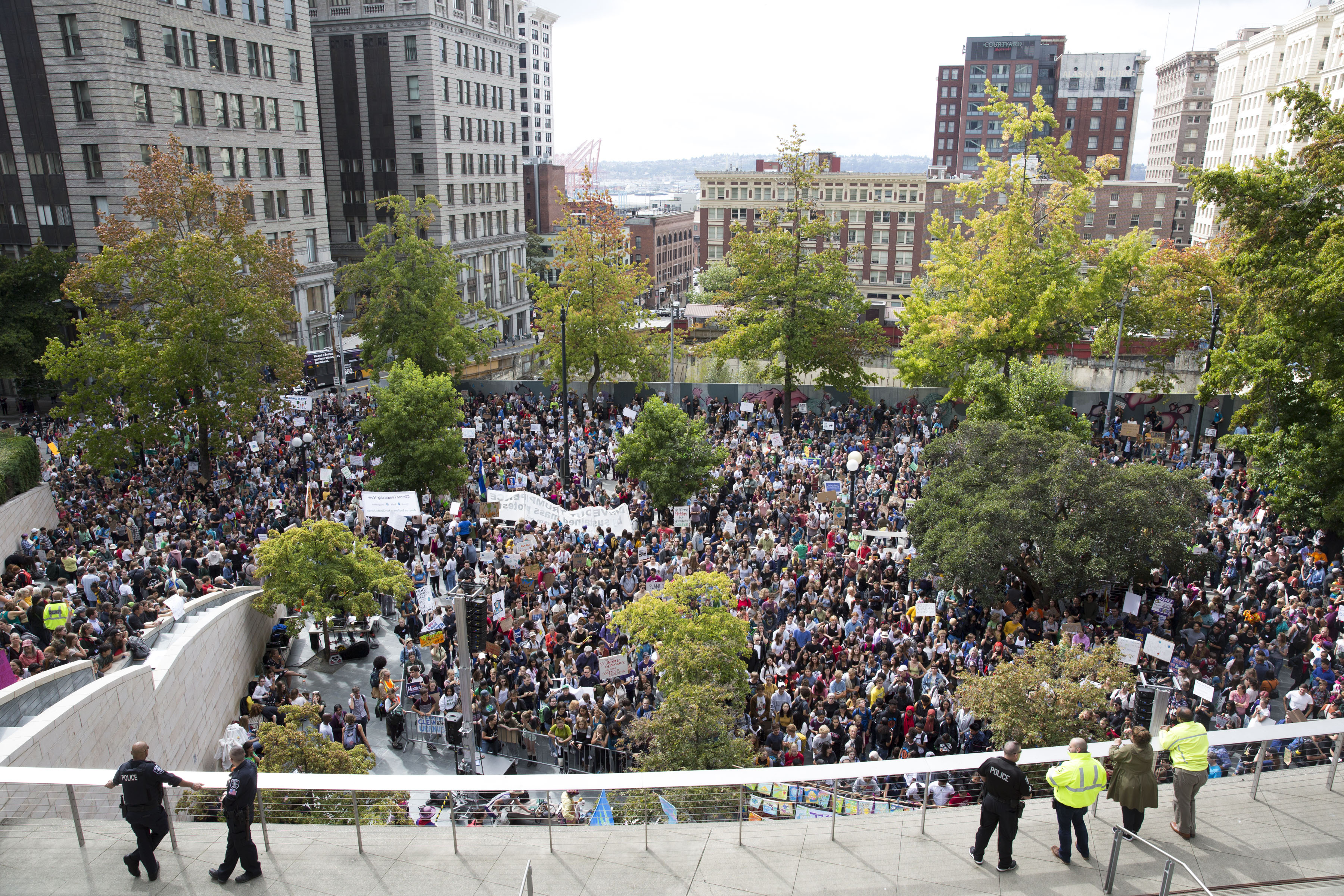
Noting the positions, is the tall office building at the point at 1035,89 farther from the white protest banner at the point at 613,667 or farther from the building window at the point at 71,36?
the white protest banner at the point at 613,667

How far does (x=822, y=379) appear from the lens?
36.2 m

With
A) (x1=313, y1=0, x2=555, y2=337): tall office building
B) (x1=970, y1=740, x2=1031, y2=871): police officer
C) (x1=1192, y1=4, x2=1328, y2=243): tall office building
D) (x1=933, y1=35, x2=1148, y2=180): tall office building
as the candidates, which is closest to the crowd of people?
(x1=970, y1=740, x2=1031, y2=871): police officer

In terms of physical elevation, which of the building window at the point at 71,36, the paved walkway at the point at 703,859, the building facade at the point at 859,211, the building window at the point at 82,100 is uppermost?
the building window at the point at 71,36

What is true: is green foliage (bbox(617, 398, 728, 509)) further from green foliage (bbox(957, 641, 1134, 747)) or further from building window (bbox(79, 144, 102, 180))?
building window (bbox(79, 144, 102, 180))

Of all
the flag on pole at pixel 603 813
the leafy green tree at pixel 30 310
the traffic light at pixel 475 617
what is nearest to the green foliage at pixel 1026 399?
the traffic light at pixel 475 617

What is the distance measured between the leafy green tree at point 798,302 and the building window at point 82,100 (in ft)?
94.7

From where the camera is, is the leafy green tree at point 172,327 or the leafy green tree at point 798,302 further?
the leafy green tree at point 798,302

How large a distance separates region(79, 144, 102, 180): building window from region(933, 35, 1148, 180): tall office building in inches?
3838

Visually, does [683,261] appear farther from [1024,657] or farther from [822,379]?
[1024,657]

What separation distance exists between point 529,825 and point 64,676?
→ 8.45m

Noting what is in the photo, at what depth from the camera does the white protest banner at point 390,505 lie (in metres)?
22.7

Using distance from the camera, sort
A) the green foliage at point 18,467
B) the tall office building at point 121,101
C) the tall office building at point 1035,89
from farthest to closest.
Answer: the tall office building at point 1035,89, the tall office building at point 121,101, the green foliage at point 18,467

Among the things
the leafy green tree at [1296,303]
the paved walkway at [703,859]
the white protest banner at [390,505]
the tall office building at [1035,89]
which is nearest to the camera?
the paved walkway at [703,859]

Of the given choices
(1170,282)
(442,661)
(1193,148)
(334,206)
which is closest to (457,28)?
(334,206)
